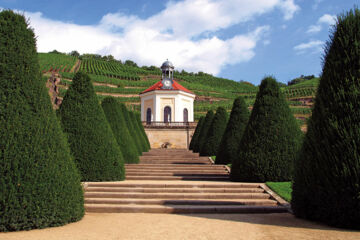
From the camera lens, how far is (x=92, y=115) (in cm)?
1065

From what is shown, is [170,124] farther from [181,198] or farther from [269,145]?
[181,198]

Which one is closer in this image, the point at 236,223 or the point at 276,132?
the point at 236,223

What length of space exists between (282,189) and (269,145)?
5.69 ft

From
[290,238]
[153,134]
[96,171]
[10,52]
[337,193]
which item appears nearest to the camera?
[290,238]

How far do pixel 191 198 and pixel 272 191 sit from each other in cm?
243

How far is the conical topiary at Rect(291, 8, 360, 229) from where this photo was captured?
18.6ft

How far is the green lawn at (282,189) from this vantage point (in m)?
8.78

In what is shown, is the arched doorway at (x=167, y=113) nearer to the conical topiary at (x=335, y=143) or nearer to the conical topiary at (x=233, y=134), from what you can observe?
the conical topiary at (x=233, y=134)

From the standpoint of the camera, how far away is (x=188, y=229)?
19.7 feet

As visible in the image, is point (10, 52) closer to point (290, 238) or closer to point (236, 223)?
point (236, 223)

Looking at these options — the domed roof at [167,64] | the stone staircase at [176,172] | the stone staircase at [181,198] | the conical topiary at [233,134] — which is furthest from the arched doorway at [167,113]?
the stone staircase at [181,198]

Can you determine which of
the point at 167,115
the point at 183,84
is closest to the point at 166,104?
the point at 167,115

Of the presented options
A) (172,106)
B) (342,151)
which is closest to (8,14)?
(342,151)

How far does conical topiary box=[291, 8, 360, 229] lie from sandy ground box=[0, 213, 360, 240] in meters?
0.39
